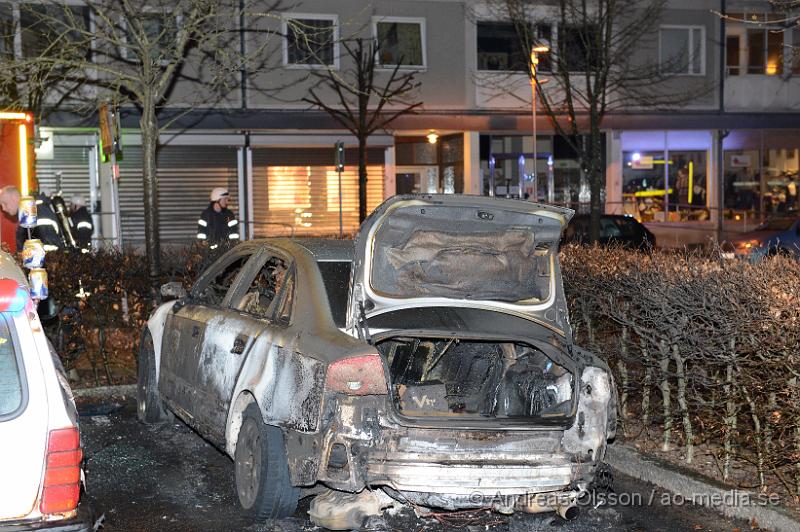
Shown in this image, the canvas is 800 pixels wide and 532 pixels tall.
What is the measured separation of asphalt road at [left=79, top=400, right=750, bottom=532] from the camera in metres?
6.32

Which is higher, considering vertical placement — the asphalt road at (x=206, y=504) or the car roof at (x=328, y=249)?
the car roof at (x=328, y=249)

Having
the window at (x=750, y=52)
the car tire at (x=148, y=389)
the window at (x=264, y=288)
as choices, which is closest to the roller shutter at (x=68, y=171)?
the car tire at (x=148, y=389)

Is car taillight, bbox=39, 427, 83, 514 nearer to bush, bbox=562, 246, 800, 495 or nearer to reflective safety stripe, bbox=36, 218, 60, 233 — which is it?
bush, bbox=562, 246, 800, 495

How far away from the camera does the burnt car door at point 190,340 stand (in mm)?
7410

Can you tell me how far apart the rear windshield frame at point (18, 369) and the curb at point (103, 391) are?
5746mm

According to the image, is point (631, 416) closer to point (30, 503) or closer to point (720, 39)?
point (30, 503)

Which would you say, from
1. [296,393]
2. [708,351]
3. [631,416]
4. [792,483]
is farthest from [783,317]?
[296,393]

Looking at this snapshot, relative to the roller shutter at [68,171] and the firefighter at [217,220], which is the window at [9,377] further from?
the roller shutter at [68,171]

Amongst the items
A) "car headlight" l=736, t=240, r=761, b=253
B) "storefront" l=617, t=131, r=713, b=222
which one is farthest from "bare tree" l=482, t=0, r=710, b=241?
"car headlight" l=736, t=240, r=761, b=253

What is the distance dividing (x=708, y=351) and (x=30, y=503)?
4327mm

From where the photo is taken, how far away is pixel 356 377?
5574 mm

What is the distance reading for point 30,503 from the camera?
437 centimetres

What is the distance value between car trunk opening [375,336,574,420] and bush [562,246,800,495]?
1.16m

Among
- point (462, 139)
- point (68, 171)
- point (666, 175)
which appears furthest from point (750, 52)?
point (68, 171)
